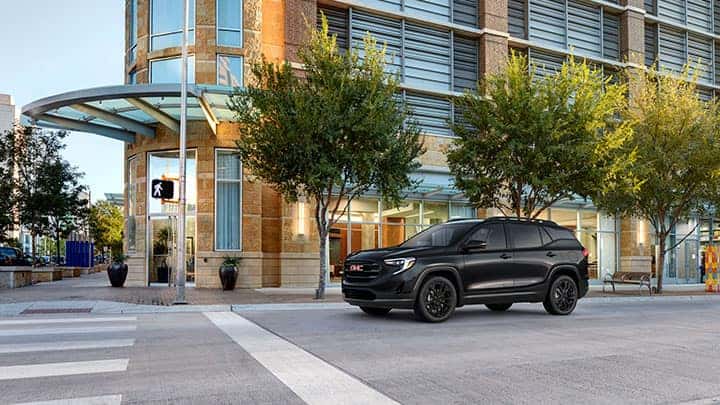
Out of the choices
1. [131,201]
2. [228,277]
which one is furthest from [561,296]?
[131,201]

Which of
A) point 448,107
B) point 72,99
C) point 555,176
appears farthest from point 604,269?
point 72,99

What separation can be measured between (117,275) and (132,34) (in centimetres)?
905

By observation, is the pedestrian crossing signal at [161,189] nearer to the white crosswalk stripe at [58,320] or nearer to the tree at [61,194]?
the white crosswalk stripe at [58,320]

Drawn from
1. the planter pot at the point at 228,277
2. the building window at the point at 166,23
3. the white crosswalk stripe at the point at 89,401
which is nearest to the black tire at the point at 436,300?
the white crosswalk stripe at the point at 89,401

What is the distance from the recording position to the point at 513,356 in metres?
7.71

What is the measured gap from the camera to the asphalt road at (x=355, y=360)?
18.7 feet

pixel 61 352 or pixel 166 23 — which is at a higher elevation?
pixel 166 23

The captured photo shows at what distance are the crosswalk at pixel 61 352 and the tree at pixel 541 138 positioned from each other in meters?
11.7

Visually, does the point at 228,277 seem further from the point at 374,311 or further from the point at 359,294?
the point at 359,294

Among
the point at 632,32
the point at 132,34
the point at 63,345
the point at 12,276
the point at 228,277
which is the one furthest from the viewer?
the point at 632,32

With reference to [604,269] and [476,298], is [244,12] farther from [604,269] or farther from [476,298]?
[604,269]

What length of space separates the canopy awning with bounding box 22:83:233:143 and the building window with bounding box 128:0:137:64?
2930 millimetres

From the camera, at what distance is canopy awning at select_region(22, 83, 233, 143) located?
715 inches

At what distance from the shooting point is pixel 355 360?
728 cm
